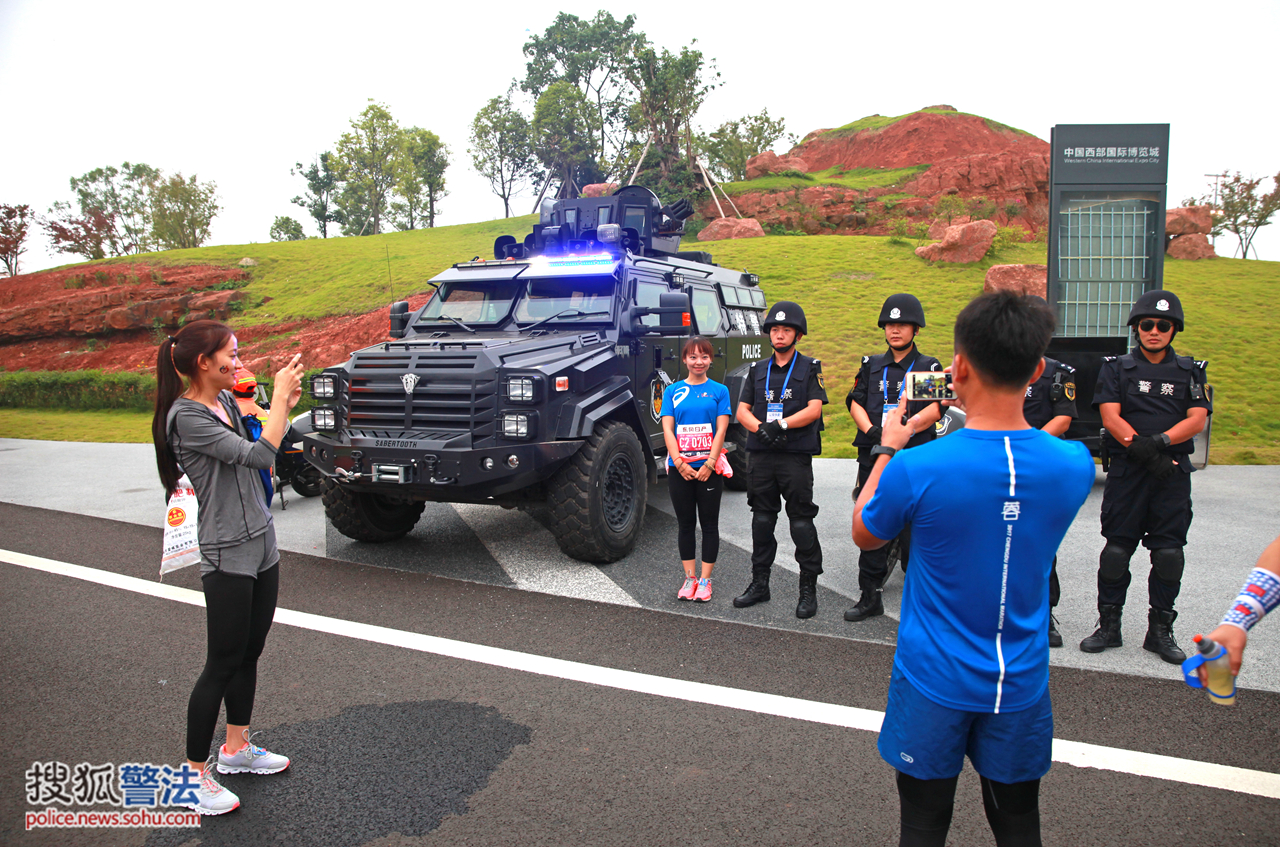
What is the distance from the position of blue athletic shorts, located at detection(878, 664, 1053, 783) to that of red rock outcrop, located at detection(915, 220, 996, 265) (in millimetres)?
24580

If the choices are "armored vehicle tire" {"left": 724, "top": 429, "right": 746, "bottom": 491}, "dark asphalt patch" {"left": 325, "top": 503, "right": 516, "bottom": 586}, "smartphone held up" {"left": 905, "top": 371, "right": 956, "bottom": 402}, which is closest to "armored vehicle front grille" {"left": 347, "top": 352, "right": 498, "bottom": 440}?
"dark asphalt patch" {"left": 325, "top": 503, "right": 516, "bottom": 586}

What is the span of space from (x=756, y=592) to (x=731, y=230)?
106 feet

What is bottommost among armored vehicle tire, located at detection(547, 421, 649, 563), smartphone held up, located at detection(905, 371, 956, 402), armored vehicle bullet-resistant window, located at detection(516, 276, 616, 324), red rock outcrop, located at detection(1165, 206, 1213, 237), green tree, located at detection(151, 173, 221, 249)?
armored vehicle tire, located at detection(547, 421, 649, 563)

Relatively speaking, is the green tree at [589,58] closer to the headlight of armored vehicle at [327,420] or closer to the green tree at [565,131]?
the green tree at [565,131]

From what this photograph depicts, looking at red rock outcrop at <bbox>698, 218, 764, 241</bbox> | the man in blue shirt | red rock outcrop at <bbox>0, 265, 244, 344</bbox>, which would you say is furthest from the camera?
red rock outcrop at <bbox>698, 218, 764, 241</bbox>

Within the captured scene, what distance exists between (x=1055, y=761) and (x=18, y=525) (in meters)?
9.52

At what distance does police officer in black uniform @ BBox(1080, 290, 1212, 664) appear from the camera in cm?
421

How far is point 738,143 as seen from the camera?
5559 centimetres

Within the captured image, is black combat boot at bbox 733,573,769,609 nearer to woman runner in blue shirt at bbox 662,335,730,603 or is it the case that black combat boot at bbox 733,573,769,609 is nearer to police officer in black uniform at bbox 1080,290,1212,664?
woman runner in blue shirt at bbox 662,335,730,603

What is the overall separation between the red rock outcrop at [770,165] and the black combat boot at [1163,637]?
50147 millimetres

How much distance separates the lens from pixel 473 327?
7.24m

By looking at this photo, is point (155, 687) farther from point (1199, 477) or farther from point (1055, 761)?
point (1199, 477)

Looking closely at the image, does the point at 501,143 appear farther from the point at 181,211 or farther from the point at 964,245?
the point at 964,245

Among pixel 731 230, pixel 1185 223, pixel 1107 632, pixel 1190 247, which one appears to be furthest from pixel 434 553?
pixel 731 230
